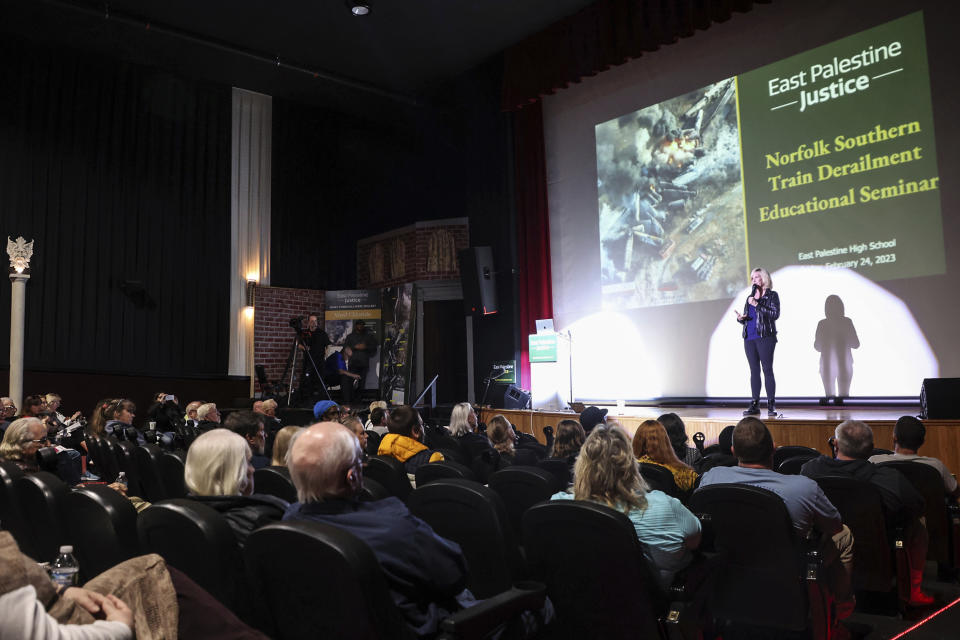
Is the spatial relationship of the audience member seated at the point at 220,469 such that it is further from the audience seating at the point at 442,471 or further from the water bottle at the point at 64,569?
the audience seating at the point at 442,471

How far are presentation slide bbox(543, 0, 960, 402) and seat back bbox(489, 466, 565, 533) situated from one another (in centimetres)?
498

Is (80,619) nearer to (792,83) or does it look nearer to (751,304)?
(751,304)

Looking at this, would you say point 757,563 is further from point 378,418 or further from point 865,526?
point 378,418

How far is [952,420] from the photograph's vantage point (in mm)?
5164

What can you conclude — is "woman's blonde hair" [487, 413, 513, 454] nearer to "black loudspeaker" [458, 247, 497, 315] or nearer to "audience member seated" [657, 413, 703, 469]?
"audience member seated" [657, 413, 703, 469]

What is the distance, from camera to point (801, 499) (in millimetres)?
2414

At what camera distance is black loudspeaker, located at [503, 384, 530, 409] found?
9.55 meters

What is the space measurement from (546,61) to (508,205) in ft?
6.77

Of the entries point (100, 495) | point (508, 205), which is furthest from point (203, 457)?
point (508, 205)

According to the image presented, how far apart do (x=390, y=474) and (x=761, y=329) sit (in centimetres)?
462

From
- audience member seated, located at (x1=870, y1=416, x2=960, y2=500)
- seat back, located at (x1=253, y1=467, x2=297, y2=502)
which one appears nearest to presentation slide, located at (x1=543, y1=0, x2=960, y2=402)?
audience member seated, located at (x1=870, y1=416, x2=960, y2=500)

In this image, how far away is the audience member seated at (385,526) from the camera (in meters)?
1.69

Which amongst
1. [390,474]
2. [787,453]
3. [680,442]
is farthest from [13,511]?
[787,453]

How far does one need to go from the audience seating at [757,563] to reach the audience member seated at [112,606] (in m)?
1.58
